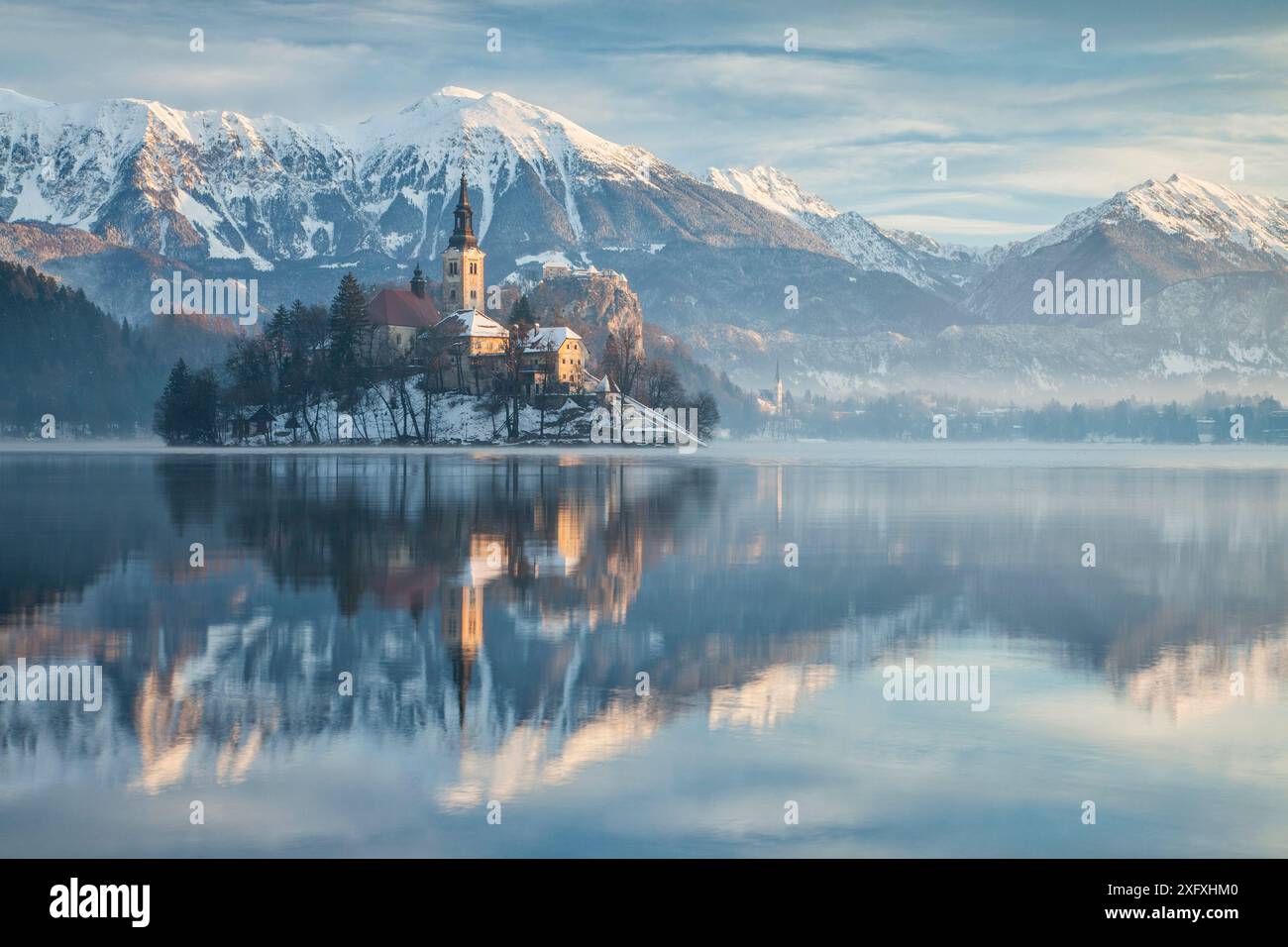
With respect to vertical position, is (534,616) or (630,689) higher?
(534,616)

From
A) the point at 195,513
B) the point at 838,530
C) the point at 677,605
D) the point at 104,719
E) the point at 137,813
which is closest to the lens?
the point at 137,813

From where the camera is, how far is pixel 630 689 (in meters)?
25.4

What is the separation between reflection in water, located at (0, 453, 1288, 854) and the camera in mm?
17906

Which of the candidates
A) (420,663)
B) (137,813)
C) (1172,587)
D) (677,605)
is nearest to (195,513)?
(677,605)

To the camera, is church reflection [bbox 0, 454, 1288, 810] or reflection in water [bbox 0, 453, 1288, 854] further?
church reflection [bbox 0, 454, 1288, 810]

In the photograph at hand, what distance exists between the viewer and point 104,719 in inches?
892

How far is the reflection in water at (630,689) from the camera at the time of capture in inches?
705

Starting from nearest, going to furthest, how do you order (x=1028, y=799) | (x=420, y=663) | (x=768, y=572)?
(x=1028, y=799) → (x=420, y=663) → (x=768, y=572)

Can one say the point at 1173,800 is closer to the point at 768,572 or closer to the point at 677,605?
the point at 677,605

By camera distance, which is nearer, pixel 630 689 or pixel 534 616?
pixel 630 689

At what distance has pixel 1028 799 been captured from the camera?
19.0 metres

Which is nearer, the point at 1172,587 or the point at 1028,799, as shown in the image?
the point at 1028,799

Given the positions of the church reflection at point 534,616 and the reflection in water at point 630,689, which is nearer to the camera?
the reflection in water at point 630,689

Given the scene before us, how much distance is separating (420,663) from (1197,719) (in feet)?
49.5
